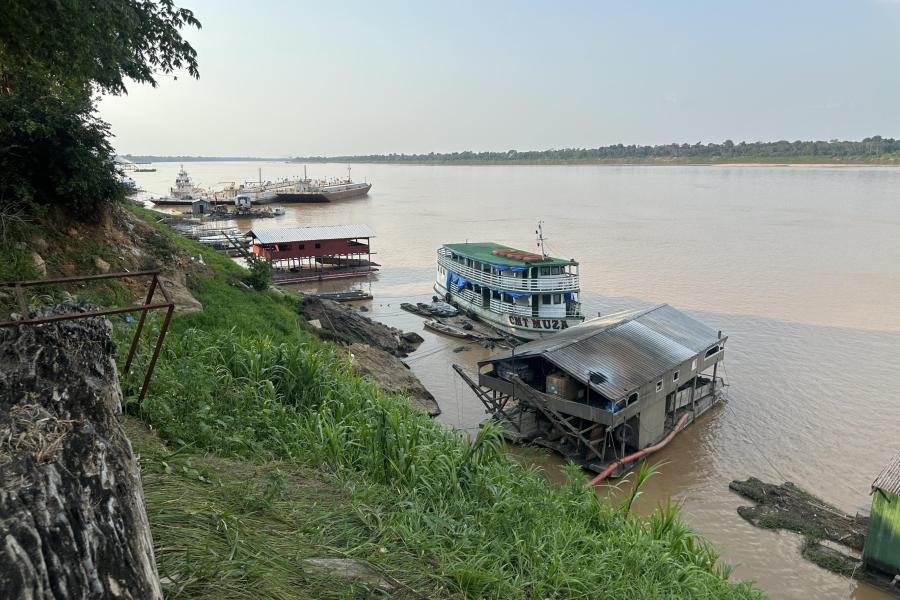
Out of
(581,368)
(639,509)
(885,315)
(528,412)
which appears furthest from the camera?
(885,315)

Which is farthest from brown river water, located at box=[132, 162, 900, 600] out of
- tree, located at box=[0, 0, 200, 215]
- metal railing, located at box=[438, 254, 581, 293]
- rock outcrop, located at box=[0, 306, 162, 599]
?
tree, located at box=[0, 0, 200, 215]

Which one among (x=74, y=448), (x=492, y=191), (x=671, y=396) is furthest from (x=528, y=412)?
(x=492, y=191)

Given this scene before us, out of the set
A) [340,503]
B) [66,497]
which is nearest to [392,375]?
[340,503]

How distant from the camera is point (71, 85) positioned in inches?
431

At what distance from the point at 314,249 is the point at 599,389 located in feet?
90.1

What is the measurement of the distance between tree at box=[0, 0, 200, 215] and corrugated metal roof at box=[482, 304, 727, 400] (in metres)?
10.5

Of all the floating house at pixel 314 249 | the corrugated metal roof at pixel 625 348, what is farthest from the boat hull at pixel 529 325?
the floating house at pixel 314 249

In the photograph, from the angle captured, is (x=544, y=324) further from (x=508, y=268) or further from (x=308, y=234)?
(x=308, y=234)

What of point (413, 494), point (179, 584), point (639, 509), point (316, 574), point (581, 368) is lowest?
point (639, 509)

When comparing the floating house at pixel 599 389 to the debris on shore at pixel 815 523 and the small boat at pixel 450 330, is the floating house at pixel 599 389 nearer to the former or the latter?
the debris on shore at pixel 815 523

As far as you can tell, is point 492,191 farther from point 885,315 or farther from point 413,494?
point 413,494

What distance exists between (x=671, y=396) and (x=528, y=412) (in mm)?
4244

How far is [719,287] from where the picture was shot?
35.1m

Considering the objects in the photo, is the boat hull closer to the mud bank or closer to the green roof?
the green roof
